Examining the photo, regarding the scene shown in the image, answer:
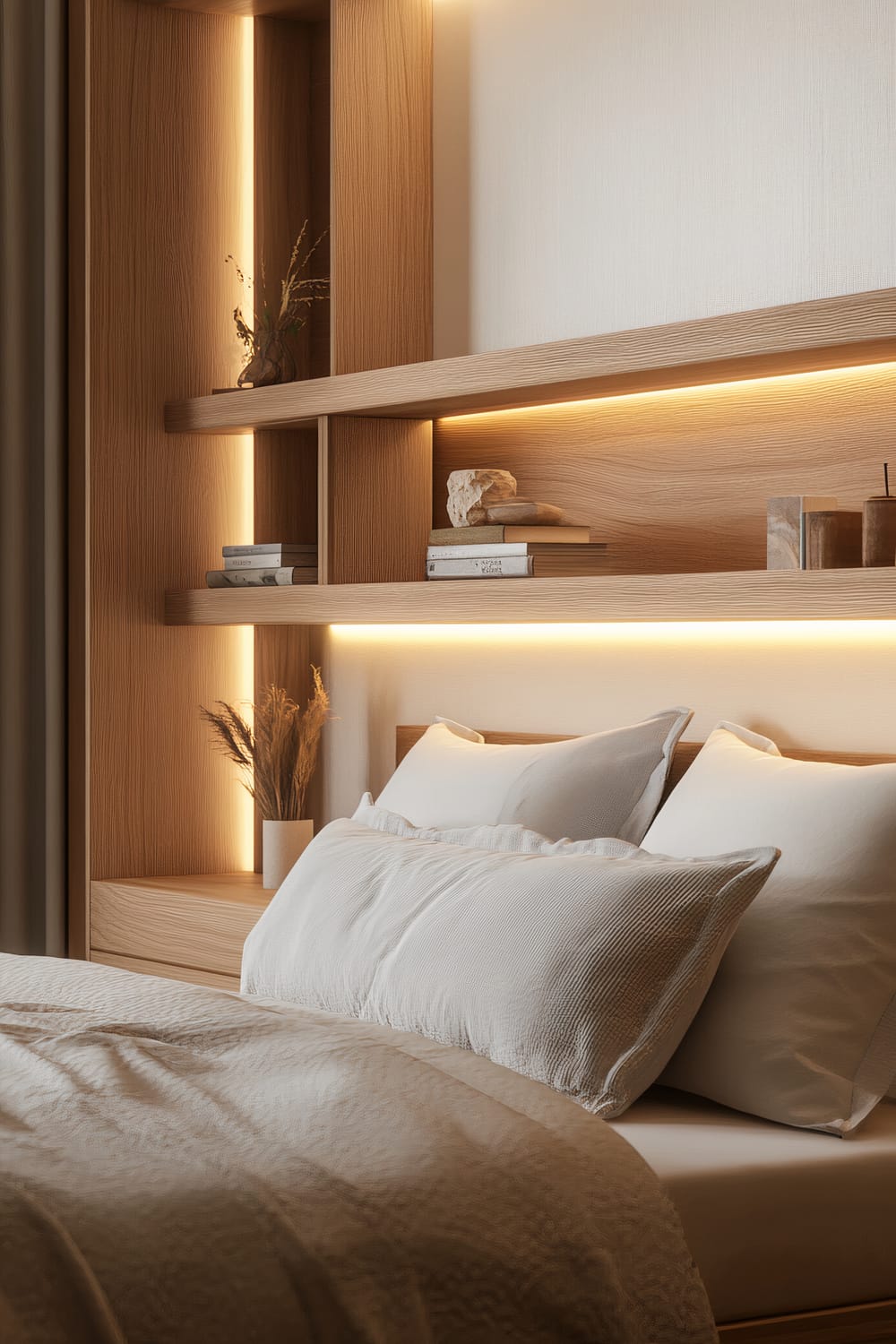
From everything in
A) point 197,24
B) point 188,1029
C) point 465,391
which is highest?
point 197,24

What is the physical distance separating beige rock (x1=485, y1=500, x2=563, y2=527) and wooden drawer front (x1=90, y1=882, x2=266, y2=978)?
3.00ft

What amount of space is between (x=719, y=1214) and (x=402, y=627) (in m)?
2.04

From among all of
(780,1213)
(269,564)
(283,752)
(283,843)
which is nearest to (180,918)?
(283,843)

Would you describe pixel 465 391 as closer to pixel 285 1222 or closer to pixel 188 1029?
pixel 188 1029

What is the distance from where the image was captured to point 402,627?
3.86 metres

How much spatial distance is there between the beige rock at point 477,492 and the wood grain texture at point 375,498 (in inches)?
12.3

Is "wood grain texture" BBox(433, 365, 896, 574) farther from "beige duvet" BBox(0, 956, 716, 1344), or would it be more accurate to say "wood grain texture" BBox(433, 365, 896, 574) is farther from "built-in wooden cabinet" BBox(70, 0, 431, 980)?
"beige duvet" BBox(0, 956, 716, 1344)

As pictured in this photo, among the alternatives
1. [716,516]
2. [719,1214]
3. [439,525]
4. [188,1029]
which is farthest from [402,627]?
[719,1214]

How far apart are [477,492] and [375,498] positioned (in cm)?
39

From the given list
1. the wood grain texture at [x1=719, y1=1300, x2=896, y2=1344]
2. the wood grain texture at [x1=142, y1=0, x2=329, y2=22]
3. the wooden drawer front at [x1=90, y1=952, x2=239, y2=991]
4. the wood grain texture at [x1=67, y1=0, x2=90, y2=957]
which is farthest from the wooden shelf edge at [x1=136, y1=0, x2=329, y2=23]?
the wood grain texture at [x1=719, y1=1300, x2=896, y2=1344]

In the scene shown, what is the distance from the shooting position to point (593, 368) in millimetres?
3049

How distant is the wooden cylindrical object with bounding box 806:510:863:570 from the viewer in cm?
272

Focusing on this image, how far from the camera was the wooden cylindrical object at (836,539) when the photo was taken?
107 inches

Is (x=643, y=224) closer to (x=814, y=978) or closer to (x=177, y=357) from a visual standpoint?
(x=177, y=357)
